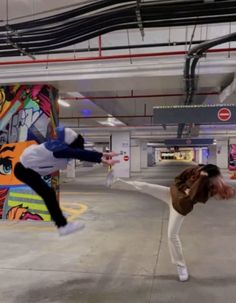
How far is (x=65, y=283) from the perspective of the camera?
394 cm

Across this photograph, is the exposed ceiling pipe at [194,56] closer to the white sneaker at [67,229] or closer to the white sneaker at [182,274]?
the white sneaker at [182,274]

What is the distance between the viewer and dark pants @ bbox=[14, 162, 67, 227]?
3.28m

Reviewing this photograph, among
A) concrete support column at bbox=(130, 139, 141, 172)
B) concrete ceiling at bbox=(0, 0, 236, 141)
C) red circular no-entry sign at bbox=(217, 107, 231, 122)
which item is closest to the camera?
concrete ceiling at bbox=(0, 0, 236, 141)

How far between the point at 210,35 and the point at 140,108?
6710 mm

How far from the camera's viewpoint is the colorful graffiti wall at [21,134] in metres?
7.45

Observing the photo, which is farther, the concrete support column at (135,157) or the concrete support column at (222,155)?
the concrete support column at (222,155)

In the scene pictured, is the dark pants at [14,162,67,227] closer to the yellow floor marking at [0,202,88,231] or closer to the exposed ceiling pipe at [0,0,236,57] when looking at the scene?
the exposed ceiling pipe at [0,0,236,57]

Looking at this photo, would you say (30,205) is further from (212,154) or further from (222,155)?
(212,154)

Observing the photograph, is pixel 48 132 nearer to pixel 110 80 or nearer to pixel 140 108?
pixel 110 80

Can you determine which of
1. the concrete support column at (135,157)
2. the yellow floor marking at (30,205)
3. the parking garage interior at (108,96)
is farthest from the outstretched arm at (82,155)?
the concrete support column at (135,157)

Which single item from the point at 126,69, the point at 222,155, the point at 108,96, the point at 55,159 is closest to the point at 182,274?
the point at 55,159

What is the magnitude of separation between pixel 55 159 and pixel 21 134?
15.4 ft

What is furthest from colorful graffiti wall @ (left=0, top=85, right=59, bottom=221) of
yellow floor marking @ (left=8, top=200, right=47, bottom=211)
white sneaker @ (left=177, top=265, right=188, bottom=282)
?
white sneaker @ (left=177, top=265, right=188, bottom=282)

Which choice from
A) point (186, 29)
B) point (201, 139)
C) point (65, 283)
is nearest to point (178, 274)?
point (65, 283)
